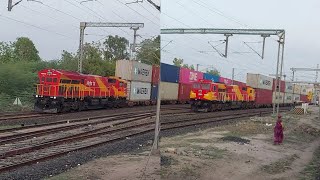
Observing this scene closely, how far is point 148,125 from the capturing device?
656 inches

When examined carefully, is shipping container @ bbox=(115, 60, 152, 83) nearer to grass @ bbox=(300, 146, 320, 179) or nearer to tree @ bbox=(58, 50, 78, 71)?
grass @ bbox=(300, 146, 320, 179)

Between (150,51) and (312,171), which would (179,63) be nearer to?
(150,51)

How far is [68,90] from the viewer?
27.5 metres

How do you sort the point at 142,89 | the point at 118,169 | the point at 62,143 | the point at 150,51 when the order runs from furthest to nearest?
the point at 62,143
the point at 142,89
the point at 118,169
the point at 150,51

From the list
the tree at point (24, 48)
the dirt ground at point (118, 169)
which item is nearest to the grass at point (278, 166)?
the dirt ground at point (118, 169)

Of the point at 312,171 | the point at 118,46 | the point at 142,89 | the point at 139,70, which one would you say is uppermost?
the point at 118,46

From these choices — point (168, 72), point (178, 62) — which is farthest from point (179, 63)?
point (168, 72)

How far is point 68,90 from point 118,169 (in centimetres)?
1887

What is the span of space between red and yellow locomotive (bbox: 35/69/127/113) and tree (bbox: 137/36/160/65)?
67.3 ft

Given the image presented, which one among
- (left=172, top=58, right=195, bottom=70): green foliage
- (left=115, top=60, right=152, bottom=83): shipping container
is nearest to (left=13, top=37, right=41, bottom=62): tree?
(left=115, top=60, right=152, bottom=83): shipping container

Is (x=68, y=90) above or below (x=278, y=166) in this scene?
above

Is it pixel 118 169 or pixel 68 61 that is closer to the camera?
pixel 118 169

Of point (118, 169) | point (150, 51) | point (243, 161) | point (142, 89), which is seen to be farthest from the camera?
point (142, 89)

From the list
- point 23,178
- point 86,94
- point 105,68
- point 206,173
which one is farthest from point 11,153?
point 86,94
